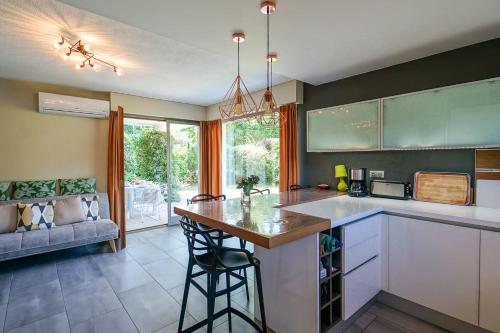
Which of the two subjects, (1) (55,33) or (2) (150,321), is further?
(1) (55,33)

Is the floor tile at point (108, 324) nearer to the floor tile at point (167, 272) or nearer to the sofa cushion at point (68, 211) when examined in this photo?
the floor tile at point (167, 272)

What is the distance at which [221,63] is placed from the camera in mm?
3018

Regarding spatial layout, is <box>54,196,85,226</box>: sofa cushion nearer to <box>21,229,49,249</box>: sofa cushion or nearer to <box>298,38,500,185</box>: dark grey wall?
<box>21,229,49,249</box>: sofa cushion

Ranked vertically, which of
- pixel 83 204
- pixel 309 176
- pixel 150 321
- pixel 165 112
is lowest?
pixel 150 321

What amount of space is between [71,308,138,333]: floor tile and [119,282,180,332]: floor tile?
5 cm

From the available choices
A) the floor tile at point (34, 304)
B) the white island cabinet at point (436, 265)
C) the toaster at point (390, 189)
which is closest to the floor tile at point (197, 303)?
the floor tile at point (34, 304)

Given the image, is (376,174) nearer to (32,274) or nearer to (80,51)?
(80,51)

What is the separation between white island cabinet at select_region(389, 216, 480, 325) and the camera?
1.85 m

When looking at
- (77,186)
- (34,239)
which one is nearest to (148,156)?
(77,186)

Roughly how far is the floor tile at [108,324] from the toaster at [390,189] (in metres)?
2.71

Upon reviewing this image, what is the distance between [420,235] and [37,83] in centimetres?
519

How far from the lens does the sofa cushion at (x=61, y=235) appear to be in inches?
127

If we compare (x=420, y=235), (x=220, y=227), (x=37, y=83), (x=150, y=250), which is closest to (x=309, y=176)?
(x=420, y=235)

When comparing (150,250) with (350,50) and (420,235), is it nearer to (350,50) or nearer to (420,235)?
(420,235)
